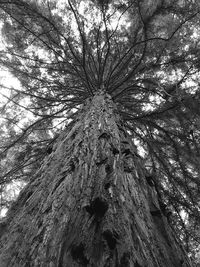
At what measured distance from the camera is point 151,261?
0.89 m

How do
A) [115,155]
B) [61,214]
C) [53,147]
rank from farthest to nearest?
[53,147]
[115,155]
[61,214]

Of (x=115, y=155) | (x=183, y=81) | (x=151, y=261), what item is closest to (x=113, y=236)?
(x=151, y=261)

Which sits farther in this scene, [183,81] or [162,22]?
[162,22]

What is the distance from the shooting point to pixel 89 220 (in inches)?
39.4

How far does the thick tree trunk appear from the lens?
0.86 metres

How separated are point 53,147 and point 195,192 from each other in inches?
156

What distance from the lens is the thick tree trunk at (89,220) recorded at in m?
0.86

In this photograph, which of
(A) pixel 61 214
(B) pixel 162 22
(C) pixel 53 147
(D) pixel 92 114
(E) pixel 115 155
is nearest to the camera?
(A) pixel 61 214

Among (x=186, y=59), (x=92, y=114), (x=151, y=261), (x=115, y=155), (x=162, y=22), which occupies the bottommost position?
(x=151, y=261)

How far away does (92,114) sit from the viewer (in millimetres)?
2762

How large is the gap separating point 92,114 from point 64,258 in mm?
2049

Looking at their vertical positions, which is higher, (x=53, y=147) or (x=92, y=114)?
(x=92, y=114)

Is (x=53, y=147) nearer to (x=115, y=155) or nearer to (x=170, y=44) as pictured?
(x=115, y=155)

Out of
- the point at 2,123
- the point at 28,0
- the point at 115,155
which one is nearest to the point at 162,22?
the point at 28,0
